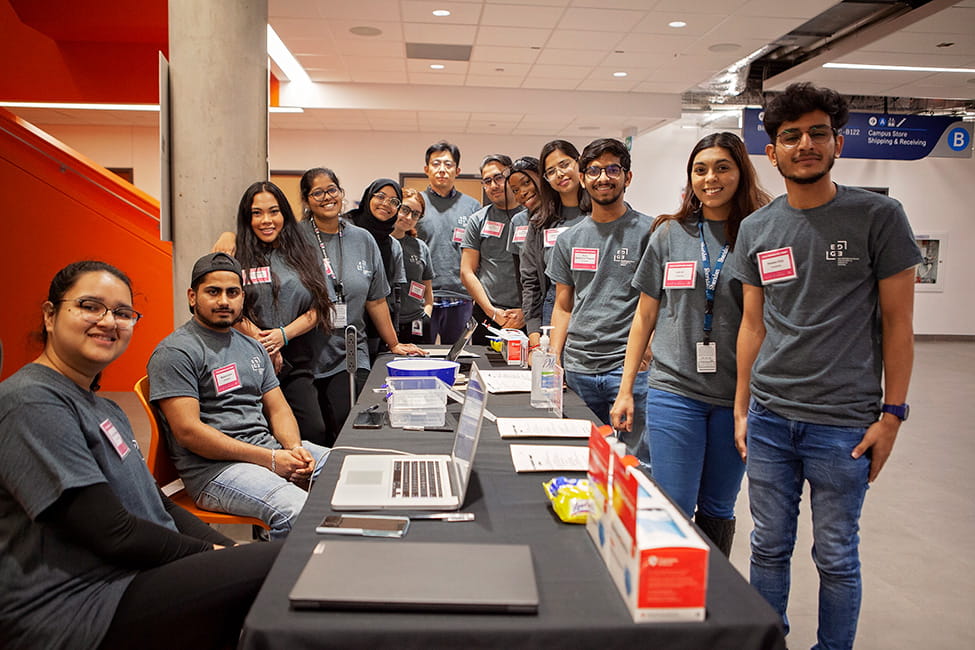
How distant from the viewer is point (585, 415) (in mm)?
2191

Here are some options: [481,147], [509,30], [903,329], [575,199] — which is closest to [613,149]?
[575,199]

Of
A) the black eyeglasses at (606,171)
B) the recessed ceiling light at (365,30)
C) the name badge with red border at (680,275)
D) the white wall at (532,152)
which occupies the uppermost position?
the recessed ceiling light at (365,30)

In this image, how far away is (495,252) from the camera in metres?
4.16

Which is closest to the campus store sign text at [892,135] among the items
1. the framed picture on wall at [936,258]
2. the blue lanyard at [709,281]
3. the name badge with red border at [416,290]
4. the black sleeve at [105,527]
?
the framed picture on wall at [936,258]

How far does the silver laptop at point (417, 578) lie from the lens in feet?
3.33

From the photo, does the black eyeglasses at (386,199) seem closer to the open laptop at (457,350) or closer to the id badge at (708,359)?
the open laptop at (457,350)

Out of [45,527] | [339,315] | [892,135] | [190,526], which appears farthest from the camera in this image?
[892,135]

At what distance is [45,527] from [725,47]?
6897mm

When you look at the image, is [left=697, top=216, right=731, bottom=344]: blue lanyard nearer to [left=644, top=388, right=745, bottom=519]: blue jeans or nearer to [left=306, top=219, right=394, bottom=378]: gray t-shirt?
[left=644, top=388, right=745, bottom=519]: blue jeans

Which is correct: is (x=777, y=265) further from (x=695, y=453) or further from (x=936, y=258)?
(x=936, y=258)

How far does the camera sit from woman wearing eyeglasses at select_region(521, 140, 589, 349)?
3.09 meters

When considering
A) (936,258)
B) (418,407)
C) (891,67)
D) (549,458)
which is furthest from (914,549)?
(936,258)

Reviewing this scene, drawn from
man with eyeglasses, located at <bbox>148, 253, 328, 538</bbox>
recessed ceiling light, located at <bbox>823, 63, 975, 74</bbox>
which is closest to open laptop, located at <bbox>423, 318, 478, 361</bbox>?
man with eyeglasses, located at <bbox>148, 253, 328, 538</bbox>

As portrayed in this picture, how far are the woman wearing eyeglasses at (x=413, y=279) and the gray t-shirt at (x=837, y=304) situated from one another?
2.77 meters
